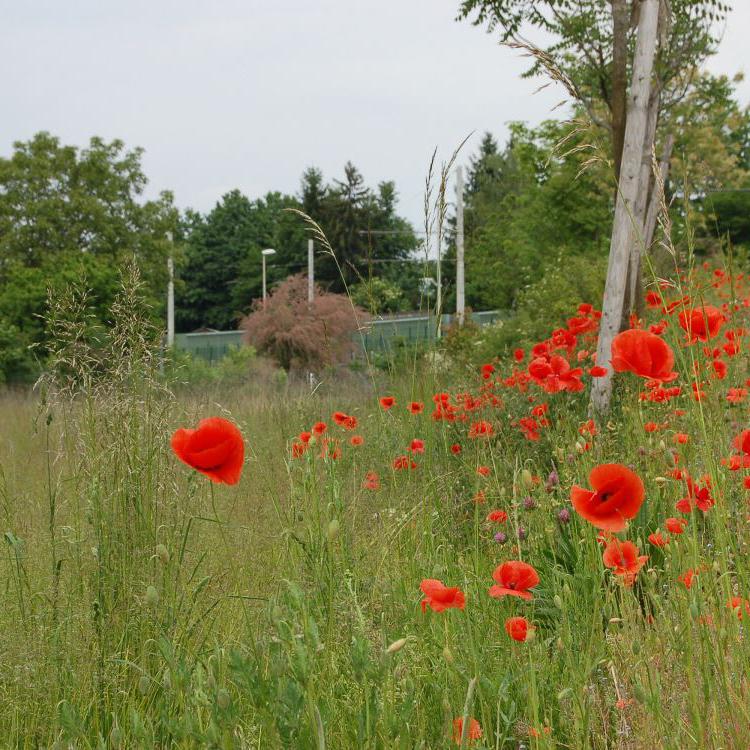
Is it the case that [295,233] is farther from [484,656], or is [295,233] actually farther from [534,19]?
[484,656]

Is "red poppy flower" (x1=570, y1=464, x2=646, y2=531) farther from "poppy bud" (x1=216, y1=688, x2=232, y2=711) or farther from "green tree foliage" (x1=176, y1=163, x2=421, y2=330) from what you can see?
"green tree foliage" (x1=176, y1=163, x2=421, y2=330)

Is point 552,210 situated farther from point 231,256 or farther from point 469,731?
point 231,256

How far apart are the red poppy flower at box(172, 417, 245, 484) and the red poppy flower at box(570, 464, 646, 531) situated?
2.01ft

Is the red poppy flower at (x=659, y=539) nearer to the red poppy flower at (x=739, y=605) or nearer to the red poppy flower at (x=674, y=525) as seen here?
the red poppy flower at (x=674, y=525)

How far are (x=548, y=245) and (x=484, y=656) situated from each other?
17.7 m

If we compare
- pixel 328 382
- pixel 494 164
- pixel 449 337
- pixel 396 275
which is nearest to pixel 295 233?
pixel 396 275

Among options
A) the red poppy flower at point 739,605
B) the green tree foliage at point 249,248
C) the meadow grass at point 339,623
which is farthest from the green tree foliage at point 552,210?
the green tree foliage at point 249,248

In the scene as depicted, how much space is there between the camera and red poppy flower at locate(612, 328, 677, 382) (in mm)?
1943

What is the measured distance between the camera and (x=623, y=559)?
191 cm

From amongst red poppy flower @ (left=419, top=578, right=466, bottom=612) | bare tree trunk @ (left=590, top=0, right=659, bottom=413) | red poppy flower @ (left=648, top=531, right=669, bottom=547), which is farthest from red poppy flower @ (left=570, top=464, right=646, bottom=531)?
bare tree trunk @ (left=590, top=0, right=659, bottom=413)

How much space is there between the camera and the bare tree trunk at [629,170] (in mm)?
6098

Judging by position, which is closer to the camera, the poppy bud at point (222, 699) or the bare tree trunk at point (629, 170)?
Answer: the poppy bud at point (222, 699)

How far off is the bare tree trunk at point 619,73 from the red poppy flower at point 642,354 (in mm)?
5119

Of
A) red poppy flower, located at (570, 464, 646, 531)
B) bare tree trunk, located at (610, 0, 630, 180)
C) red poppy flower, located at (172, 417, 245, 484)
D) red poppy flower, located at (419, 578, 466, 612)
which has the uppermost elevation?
bare tree trunk, located at (610, 0, 630, 180)
